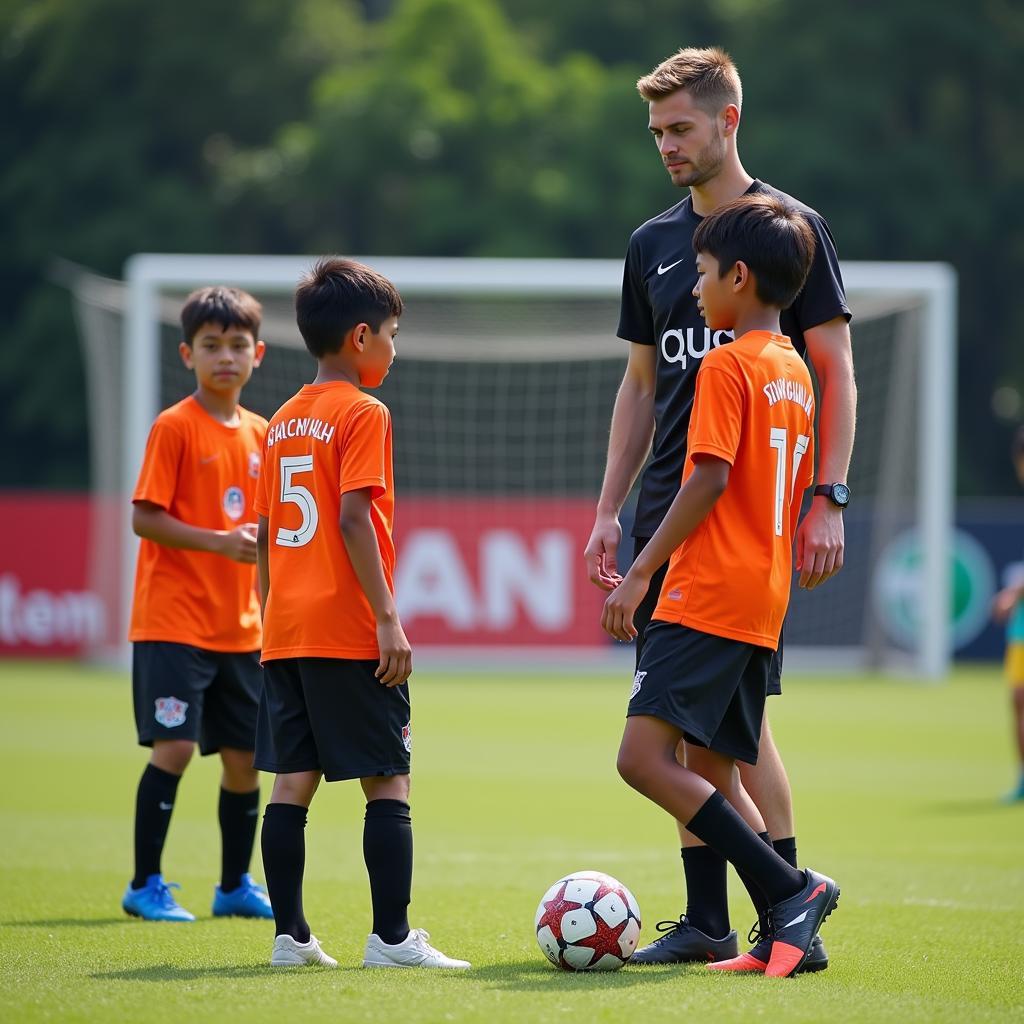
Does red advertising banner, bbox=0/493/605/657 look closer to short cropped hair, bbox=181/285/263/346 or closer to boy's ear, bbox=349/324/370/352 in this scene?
short cropped hair, bbox=181/285/263/346

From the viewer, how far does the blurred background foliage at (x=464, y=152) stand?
31.1 meters

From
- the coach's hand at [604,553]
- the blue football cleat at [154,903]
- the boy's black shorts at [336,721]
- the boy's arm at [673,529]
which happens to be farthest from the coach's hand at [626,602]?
the blue football cleat at [154,903]

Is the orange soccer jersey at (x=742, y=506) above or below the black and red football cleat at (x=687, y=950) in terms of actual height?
above

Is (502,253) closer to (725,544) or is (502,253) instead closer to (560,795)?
(560,795)

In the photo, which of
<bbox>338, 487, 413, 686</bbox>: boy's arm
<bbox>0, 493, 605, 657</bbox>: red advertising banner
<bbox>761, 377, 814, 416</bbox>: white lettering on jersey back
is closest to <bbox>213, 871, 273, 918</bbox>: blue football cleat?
<bbox>338, 487, 413, 686</bbox>: boy's arm

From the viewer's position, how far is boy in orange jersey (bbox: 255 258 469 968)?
173 inches

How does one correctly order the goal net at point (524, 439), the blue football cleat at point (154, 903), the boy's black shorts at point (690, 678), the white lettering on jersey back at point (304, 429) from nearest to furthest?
the boy's black shorts at point (690, 678) → the white lettering on jersey back at point (304, 429) → the blue football cleat at point (154, 903) → the goal net at point (524, 439)

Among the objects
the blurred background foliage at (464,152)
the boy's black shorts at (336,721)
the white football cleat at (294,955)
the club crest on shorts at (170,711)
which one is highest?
the blurred background foliage at (464,152)

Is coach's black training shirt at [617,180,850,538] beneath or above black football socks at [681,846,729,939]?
above

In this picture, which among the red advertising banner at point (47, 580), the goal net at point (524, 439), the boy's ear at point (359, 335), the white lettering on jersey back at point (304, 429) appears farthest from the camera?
the red advertising banner at point (47, 580)

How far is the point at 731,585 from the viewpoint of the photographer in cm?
420

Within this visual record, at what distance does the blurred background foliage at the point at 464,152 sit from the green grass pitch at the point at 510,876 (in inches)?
731

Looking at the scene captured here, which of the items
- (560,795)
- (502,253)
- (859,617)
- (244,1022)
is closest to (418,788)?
(560,795)

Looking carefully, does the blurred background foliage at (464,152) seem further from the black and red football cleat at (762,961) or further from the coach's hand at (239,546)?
the black and red football cleat at (762,961)
